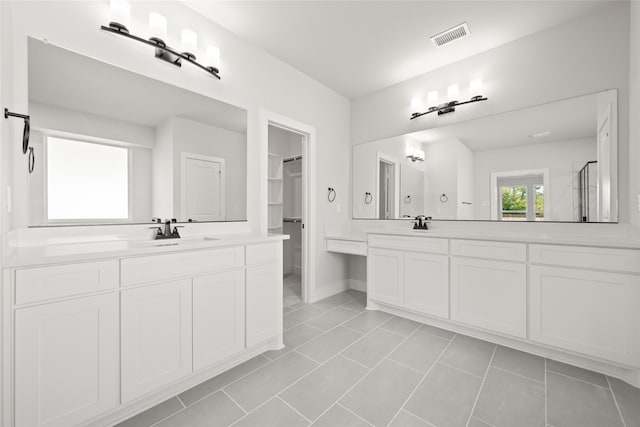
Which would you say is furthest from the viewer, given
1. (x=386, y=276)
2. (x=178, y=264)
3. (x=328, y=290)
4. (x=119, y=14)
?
(x=328, y=290)

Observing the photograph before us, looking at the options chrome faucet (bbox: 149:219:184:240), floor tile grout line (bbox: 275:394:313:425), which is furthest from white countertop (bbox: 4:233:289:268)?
floor tile grout line (bbox: 275:394:313:425)

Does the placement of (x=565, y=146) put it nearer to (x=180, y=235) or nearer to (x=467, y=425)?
(x=467, y=425)

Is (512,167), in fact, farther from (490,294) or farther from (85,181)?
(85,181)

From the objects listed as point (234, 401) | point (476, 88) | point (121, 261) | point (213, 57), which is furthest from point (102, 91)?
point (476, 88)

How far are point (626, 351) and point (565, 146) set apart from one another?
167cm

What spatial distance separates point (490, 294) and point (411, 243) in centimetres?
81

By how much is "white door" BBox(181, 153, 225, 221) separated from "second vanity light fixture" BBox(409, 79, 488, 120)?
2.43 metres

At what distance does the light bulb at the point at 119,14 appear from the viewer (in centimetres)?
172

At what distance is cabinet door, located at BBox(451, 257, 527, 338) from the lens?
7.01ft

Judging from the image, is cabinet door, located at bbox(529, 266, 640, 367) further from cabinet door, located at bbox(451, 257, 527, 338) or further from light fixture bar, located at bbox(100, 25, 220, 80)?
light fixture bar, located at bbox(100, 25, 220, 80)

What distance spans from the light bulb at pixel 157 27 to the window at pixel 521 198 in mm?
3266

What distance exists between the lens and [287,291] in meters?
3.84

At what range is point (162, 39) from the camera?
6.39ft

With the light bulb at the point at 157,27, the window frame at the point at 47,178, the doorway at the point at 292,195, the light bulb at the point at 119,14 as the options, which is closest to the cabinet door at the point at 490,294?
the doorway at the point at 292,195
